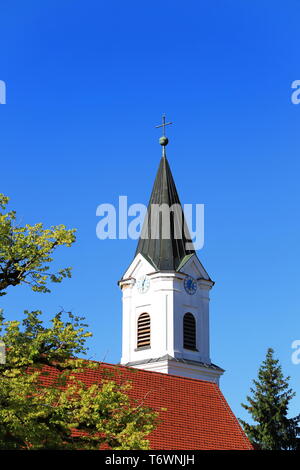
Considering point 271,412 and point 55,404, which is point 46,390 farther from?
point 271,412

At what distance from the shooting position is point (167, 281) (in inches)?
1946

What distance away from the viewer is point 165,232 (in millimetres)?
50656

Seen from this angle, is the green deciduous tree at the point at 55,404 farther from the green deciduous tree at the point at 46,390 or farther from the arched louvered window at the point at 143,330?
the arched louvered window at the point at 143,330

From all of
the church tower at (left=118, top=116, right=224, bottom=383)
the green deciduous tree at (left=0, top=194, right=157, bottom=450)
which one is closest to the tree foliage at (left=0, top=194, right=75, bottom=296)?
the green deciduous tree at (left=0, top=194, right=157, bottom=450)

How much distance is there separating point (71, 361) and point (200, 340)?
31007 millimetres

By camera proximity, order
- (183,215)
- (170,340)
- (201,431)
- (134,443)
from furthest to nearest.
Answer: (183,215)
(170,340)
(201,431)
(134,443)

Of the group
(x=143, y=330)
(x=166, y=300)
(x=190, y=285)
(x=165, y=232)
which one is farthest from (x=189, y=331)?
(x=165, y=232)

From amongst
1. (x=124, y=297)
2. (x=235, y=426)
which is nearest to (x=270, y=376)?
(x=124, y=297)

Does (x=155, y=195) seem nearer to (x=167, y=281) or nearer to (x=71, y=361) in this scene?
(x=167, y=281)

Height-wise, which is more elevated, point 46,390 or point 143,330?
point 143,330

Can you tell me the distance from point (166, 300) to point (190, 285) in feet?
7.34

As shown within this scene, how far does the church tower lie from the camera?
48156 mm

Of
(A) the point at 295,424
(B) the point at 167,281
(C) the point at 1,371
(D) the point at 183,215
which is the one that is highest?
(D) the point at 183,215

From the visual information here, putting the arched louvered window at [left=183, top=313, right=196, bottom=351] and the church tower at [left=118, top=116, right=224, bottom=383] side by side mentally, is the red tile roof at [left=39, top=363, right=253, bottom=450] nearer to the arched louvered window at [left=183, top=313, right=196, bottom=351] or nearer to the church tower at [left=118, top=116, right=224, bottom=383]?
the church tower at [left=118, top=116, right=224, bottom=383]
